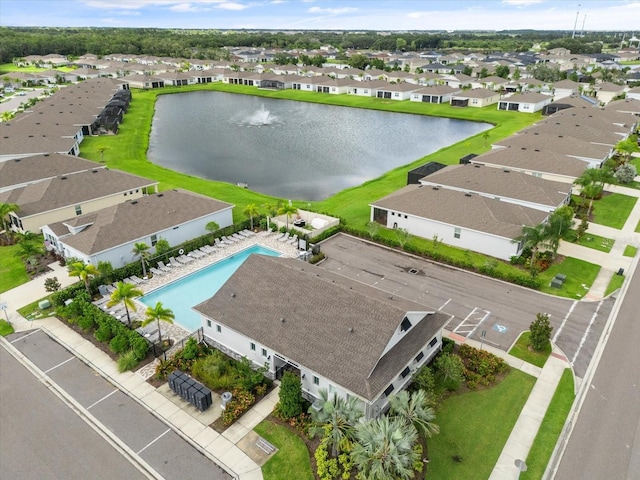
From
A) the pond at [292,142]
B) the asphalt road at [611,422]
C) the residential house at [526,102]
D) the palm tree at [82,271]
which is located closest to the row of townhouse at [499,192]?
the asphalt road at [611,422]

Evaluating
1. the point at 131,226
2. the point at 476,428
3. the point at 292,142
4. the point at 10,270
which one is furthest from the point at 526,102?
the point at 10,270

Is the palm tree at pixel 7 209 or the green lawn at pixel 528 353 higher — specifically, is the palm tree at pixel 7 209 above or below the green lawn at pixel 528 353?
above

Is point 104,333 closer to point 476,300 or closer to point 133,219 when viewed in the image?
point 133,219

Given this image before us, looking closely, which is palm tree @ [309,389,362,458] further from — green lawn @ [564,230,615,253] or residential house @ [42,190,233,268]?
green lawn @ [564,230,615,253]

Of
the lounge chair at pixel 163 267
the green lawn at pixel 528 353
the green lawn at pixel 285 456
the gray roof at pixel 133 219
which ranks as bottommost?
the green lawn at pixel 285 456

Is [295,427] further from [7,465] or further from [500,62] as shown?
[500,62]

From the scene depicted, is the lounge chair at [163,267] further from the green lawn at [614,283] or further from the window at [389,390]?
the green lawn at [614,283]

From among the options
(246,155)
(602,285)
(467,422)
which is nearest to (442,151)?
(246,155)
